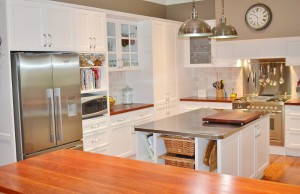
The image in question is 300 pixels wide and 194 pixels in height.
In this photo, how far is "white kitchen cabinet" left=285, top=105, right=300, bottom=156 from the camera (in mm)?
5707

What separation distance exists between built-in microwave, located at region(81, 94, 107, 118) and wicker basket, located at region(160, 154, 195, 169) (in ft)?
4.76

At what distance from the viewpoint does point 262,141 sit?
185 inches

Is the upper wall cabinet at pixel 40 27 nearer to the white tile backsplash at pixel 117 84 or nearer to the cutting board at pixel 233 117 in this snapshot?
the white tile backsplash at pixel 117 84

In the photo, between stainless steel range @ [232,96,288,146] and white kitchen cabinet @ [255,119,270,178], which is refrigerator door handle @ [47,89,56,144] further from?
stainless steel range @ [232,96,288,146]

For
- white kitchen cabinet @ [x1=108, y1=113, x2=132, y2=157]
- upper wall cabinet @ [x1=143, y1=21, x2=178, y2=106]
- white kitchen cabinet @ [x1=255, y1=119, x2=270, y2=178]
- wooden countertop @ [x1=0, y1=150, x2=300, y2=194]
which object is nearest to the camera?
wooden countertop @ [x1=0, y1=150, x2=300, y2=194]

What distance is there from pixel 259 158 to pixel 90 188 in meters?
3.05

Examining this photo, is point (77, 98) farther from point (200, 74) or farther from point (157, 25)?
point (200, 74)

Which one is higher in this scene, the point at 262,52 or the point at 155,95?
the point at 262,52

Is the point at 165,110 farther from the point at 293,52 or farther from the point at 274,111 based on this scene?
the point at 293,52

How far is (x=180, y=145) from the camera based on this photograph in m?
3.67

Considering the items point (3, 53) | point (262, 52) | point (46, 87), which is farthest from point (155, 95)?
point (3, 53)

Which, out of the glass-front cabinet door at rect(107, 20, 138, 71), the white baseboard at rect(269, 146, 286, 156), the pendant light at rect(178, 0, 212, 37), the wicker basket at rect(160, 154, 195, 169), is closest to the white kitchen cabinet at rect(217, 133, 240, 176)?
the wicker basket at rect(160, 154, 195, 169)

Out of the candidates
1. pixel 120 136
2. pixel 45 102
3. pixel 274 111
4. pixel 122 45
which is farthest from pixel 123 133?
pixel 274 111

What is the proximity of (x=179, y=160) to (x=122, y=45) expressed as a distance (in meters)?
2.74
